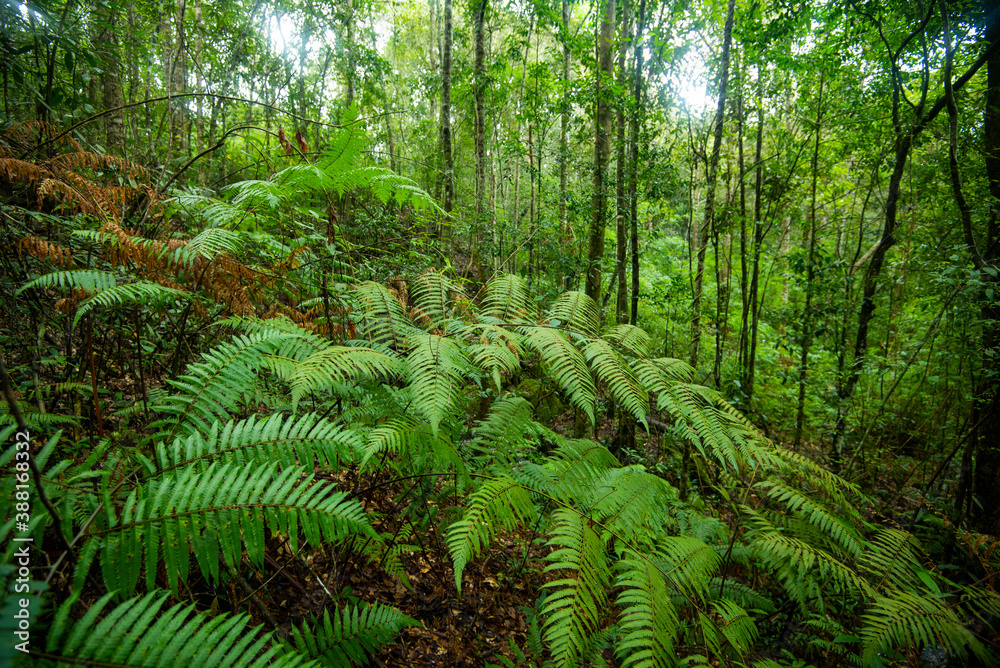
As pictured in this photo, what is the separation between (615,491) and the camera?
2.18 metres

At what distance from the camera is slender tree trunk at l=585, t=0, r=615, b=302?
219 inches

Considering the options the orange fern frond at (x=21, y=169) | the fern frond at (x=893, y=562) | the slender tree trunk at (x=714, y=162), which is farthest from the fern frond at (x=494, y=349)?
the slender tree trunk at (x=714, y=162)

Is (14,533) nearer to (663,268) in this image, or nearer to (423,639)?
(423,639)

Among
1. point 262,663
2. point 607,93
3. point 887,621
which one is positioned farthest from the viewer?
point 607,93

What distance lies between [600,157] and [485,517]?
223 inches

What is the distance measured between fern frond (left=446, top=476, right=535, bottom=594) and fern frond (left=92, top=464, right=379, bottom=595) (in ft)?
1.16

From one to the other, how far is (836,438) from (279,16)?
12595mm

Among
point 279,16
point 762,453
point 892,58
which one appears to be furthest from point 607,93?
point 279,16

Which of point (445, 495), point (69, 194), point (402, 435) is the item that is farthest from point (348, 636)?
point (69, 194)

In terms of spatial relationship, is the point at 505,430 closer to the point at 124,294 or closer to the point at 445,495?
the point at 445,495

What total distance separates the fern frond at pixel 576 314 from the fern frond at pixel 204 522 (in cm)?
163

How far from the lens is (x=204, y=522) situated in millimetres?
1155

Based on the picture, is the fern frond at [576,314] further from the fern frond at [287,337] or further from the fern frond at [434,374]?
the fern frond at [287,337]

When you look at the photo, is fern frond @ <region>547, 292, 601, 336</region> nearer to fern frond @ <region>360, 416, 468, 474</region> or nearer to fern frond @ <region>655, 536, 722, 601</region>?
fern frond @ <region>360, 416, 468, 474</region>
